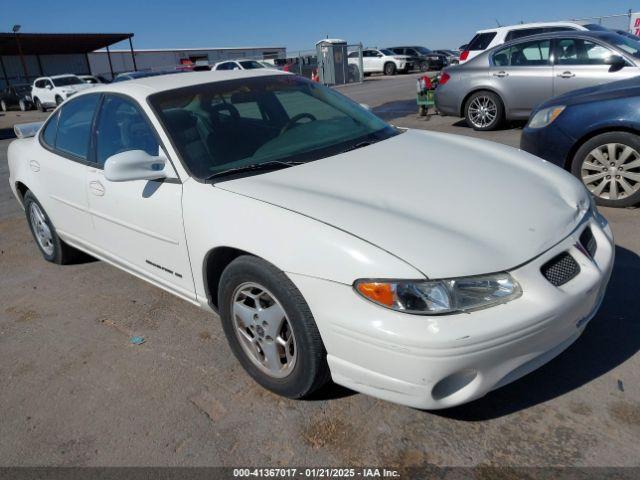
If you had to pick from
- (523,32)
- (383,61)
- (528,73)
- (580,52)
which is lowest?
(383,61)

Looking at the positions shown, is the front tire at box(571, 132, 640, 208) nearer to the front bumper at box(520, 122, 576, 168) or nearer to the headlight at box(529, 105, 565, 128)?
the front bumper at box(520, 122, 576, 168)

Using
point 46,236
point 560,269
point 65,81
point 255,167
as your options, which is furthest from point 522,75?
point 65,81

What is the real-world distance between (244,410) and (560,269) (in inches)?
61.7

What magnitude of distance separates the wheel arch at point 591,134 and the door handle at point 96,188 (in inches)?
151

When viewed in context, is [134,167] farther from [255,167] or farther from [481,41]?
[481,41]

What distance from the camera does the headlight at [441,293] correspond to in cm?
199

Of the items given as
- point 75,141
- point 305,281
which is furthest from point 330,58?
point 305,281

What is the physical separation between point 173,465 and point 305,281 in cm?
97

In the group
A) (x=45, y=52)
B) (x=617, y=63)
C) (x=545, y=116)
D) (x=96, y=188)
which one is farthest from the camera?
(x=45, y=52)

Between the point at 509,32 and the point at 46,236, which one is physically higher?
the point at 509,32

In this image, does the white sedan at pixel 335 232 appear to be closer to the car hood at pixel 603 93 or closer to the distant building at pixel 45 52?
the car hood at pixel 603 93

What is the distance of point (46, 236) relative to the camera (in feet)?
14.8

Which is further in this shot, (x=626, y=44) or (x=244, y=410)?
(x=626, y=44)

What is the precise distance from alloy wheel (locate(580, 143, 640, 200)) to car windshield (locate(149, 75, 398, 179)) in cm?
212
